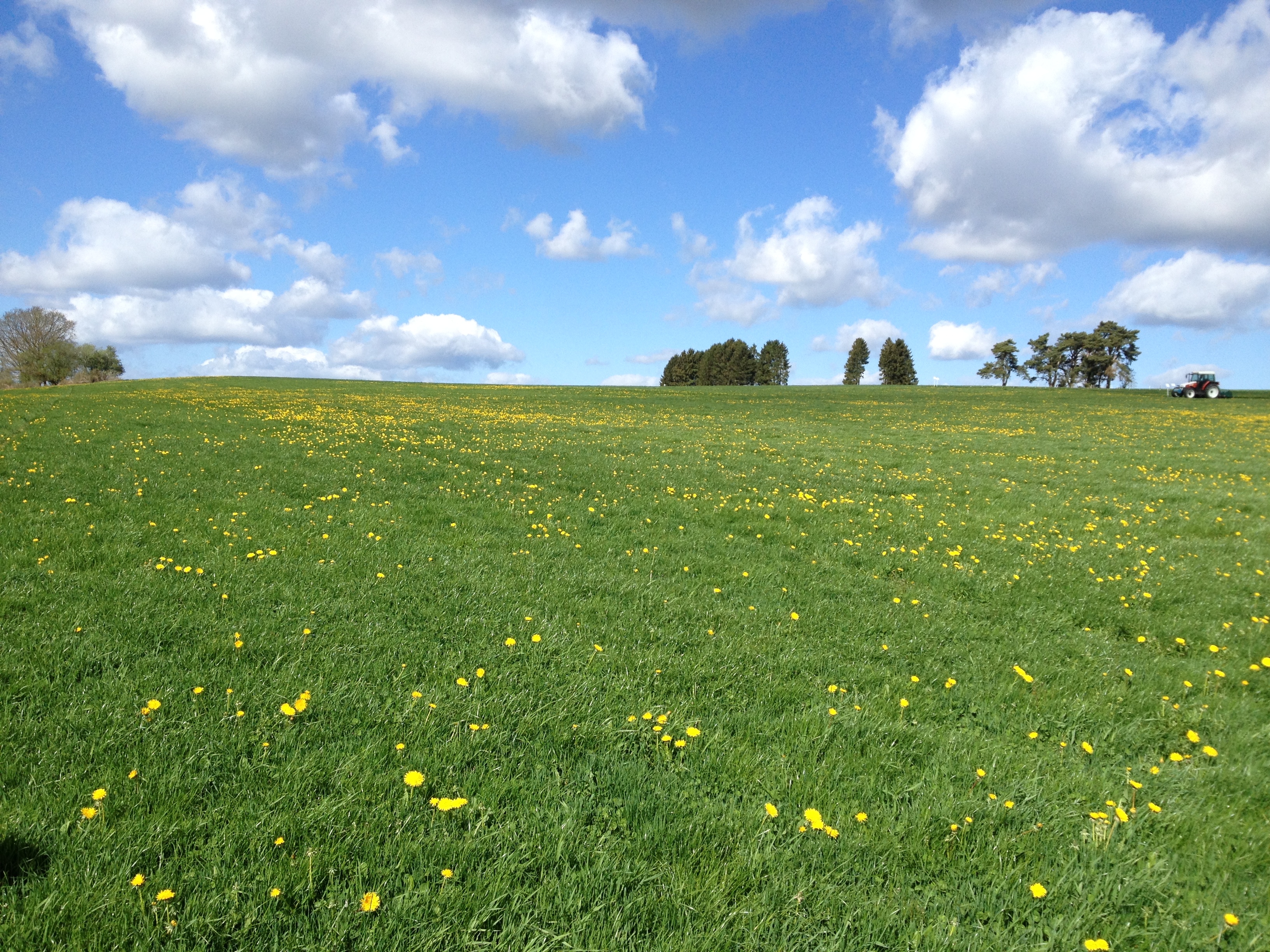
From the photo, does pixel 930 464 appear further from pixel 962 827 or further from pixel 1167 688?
pixel 962 827

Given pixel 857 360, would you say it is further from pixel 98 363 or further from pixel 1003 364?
pixel 98 363

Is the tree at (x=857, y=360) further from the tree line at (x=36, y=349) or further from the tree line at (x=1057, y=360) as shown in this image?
the tree line at (x=36, y=349)

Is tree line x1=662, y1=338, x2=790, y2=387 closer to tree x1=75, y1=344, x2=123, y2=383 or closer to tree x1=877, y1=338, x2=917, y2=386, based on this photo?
tree x1=877, y1=338, x2=917, y2=386

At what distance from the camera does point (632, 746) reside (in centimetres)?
410

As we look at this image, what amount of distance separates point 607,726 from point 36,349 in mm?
83969

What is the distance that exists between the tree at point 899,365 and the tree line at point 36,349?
362 feet

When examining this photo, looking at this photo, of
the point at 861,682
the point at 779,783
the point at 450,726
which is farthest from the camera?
the point at 861,682

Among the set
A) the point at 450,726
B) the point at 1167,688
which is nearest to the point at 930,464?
the point at 1167,688

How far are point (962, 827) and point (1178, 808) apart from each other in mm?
1658

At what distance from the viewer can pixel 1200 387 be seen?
5444 centimetres

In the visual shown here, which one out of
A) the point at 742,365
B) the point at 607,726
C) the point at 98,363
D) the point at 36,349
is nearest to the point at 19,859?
the point at 607,726

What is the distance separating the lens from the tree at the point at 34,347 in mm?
60250

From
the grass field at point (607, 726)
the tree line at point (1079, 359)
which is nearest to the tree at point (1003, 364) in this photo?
the tree line at point (1079, 359)

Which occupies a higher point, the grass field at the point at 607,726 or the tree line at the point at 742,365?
the tree line at the point at 742,365
